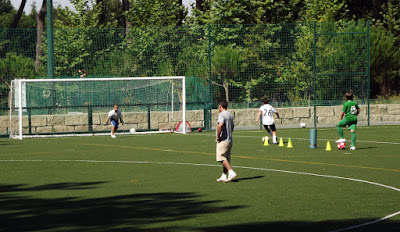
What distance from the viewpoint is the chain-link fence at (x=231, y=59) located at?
3105 cm

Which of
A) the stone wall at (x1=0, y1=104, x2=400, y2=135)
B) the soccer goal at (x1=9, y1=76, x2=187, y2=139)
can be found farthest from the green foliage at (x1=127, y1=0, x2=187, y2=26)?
the stone wall at (x1=0, y1=104, x2=400, y2=135)

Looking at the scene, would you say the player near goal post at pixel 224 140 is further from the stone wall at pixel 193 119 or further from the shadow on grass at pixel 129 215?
the stone wall at pixel 193 119

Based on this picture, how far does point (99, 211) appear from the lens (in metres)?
10.5

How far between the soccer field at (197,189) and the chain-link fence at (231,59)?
358 inches

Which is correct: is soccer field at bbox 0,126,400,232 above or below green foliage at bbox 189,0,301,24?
below

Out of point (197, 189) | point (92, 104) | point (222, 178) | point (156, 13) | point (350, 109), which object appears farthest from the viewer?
point (156, 13)

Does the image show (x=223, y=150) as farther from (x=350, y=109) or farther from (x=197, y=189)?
(x=350, y=109)

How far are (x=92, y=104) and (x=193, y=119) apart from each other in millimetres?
4498

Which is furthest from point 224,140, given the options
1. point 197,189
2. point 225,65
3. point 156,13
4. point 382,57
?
point 156,13

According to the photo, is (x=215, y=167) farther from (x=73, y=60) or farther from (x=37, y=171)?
(x=73, y=60)

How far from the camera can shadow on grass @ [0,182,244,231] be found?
9398mm

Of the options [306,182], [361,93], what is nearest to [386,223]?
[306,182]

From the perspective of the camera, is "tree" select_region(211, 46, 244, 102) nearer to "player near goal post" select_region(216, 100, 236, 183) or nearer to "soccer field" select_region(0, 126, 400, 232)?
"soccer field" select_region(0, 126, 400, 232)

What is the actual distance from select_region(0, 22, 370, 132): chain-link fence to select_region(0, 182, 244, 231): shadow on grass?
18.9 metres
